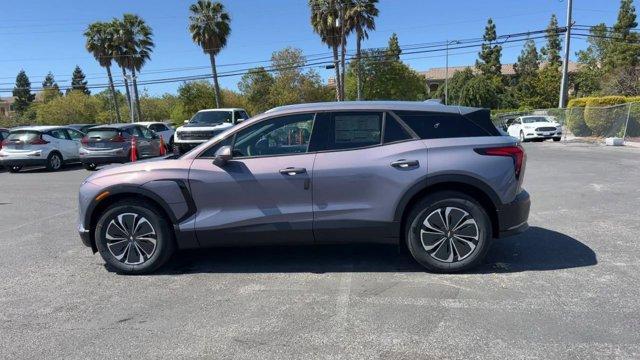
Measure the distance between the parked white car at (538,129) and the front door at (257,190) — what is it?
2468 centimetres

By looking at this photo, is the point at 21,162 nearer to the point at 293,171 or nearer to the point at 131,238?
the point at 131,238

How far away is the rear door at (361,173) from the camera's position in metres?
4.75

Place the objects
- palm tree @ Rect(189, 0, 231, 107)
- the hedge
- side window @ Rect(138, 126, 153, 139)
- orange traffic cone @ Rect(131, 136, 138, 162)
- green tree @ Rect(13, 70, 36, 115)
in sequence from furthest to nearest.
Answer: green tree @ Rect(13, 70, 36, 115)
palm tree @ Rect(189, 0, 231, 107)
the hedge
side window @ Rect(138, 126, 153, 139)
orange traffic cone @ Rect(131, 136, 138, 162)

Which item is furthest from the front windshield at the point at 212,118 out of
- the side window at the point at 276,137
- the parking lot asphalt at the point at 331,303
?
the side window at the point at 276,137

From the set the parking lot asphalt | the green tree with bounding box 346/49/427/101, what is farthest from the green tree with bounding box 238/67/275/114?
the parking lot asphalt

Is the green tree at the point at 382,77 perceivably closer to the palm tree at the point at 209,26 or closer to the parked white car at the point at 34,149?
the palm tree at the point at 209,26

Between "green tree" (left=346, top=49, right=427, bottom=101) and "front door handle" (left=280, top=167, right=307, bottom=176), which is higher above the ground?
"green tree" (left=346, top=49, right=427, bottom=101)

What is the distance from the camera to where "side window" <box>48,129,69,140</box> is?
56.9 ft

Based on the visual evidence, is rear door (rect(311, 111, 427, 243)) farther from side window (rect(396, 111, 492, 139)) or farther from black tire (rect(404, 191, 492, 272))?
black tire (rect(404, 191, 492, 272))

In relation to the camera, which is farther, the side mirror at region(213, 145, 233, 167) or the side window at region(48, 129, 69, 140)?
the side window at region(48, 129, 69, 140)

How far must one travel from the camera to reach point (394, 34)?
3145 inches

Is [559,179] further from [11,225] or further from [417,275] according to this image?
[11,225]

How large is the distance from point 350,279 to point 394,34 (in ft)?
262

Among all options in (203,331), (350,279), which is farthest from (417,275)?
(203,331)
